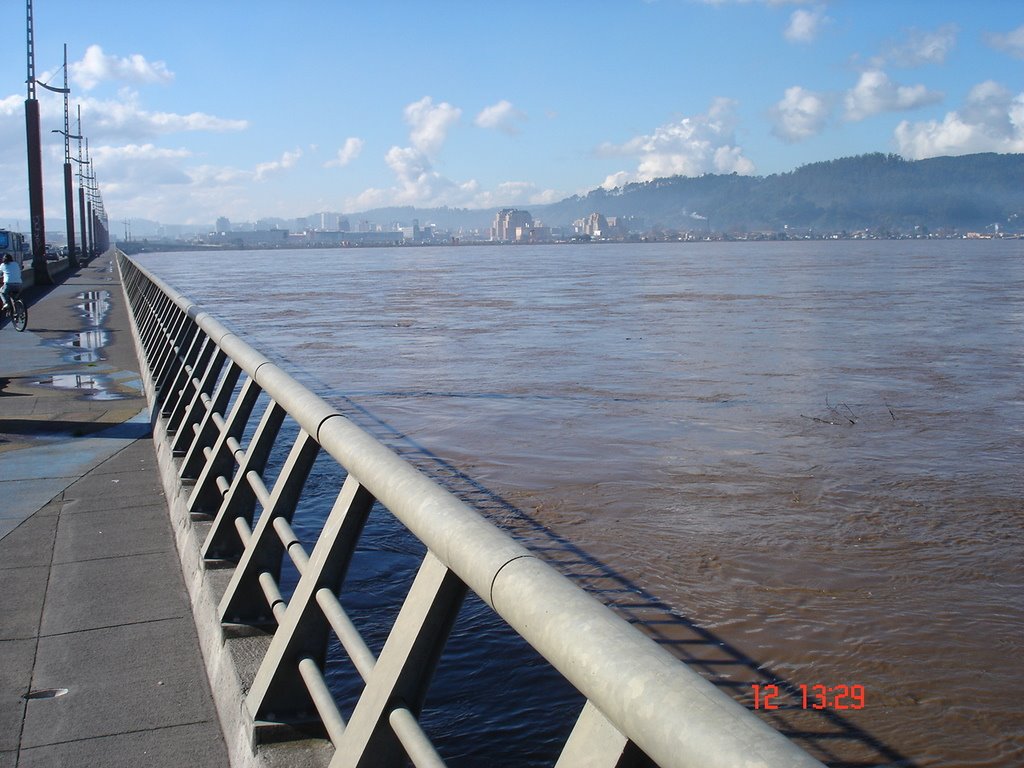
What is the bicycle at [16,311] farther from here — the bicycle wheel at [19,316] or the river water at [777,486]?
the river water at [777,486]

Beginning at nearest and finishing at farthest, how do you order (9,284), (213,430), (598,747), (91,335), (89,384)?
1. (598,747)
2. (213,430)
3. (89,384)
4. (91,335)
5. (9,284)

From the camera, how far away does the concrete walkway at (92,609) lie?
366 centimetres

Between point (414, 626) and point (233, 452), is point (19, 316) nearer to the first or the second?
point (233, 452)

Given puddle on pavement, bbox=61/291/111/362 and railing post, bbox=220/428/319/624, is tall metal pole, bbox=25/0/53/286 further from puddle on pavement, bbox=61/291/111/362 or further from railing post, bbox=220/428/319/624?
railing post, bbox=220/428/319/624

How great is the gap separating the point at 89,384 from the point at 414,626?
12.1 metres

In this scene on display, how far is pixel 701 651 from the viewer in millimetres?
5867

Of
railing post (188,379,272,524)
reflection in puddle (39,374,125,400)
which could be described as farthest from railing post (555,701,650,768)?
reflection in puddle (39,374,125,400)

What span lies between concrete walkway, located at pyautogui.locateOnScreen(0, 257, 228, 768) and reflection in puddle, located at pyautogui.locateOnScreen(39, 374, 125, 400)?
159cm

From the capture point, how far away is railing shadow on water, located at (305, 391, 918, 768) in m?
4.86

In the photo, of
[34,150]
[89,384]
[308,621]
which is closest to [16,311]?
[89,384]

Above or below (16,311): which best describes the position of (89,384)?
below

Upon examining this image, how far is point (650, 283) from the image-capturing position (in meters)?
53.5

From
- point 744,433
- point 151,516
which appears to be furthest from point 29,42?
point 151,516

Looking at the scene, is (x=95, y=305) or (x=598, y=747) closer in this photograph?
(x=598, y=747)
